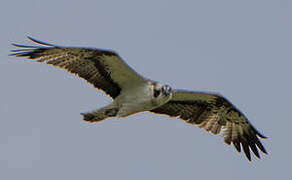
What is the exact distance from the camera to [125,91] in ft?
42.2

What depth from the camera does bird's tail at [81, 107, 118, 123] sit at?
41.0 ft

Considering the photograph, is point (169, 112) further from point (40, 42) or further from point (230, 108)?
point (40, 42)

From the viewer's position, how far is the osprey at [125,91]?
489 inches

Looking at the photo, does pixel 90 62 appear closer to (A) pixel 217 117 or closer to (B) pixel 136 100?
(B) pixel 136 100

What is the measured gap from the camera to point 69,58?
41.4 feet

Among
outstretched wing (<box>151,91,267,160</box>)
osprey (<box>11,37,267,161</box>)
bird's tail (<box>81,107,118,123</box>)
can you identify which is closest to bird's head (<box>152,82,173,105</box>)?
osprey (<box>11,37,267,161</box>)

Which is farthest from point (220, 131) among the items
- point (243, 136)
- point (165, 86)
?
point (165, 86)

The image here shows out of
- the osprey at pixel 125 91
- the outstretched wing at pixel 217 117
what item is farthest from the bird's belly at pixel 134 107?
the outstretched wing at pixel 217 117

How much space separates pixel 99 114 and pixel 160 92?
1.21 meters

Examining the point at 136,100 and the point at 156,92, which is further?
the point at 136,100

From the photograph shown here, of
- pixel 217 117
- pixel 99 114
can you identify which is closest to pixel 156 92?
pixel 99 114

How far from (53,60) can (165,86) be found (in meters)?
2.15

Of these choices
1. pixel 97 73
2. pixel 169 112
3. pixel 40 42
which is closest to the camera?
pixel 40 42

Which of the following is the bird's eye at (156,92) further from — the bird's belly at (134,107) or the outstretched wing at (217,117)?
the outstretched wing at (217,117)
